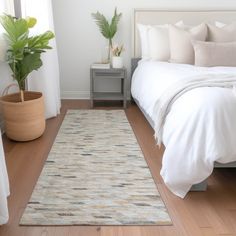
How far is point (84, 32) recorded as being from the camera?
427cm

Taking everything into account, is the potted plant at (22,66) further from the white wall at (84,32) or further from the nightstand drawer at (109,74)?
the white wall at (84,32)

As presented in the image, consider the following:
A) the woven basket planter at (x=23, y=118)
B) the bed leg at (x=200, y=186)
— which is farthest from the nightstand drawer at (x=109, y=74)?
the bed leg at (x=200, y=186)

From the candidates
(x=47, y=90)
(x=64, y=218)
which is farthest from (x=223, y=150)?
(x=47, y=90)

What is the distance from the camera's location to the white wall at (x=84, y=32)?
13.6 feet

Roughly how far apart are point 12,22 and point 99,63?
1.77m

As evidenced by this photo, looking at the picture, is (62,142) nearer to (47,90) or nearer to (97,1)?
(47,90)

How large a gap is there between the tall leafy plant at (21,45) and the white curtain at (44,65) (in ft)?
1.61

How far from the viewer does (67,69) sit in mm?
4414

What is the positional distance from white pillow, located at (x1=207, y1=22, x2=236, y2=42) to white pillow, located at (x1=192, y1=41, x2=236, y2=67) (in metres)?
0.35

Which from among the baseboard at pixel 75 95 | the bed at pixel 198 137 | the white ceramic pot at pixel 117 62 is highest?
the white ceramic pot at pixel 117 62

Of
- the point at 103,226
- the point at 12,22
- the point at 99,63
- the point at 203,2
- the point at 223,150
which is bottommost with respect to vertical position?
the point at 103,226

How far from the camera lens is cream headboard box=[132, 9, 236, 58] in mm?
4094

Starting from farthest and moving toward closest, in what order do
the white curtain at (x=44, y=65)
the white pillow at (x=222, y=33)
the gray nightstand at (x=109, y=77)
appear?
the gray nightstand at (x=109, y=77)
the white pillow at (x=222, y=33)
the white curtain at (x=44, y=65)

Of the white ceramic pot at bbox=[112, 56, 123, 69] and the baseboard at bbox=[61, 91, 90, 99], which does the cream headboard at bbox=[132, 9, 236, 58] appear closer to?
the white ceramic pot at bbox=[112, 56, 123, 69]
